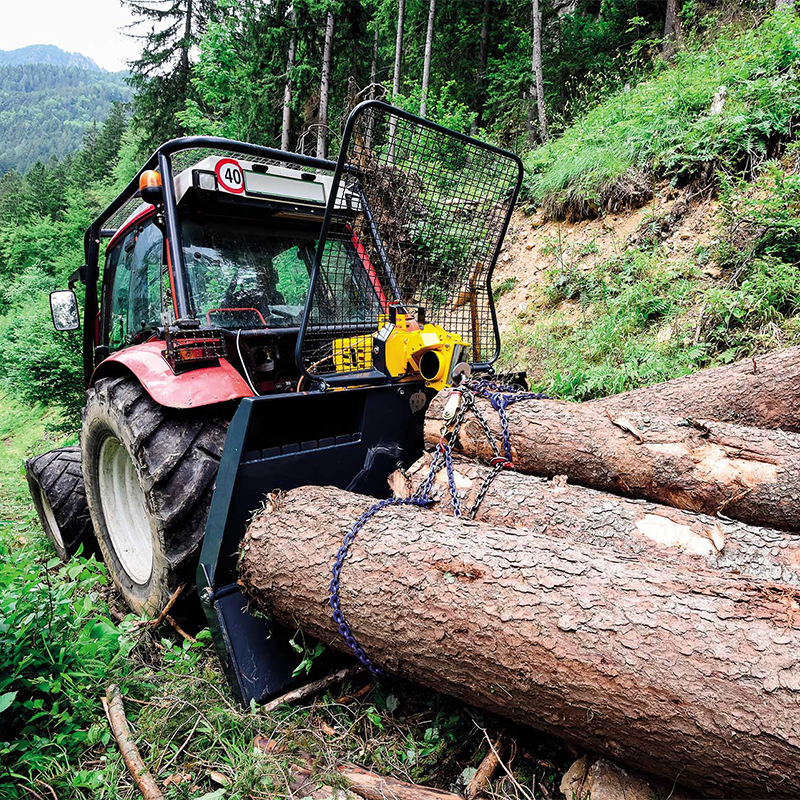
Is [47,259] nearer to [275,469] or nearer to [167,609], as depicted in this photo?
[167,609]

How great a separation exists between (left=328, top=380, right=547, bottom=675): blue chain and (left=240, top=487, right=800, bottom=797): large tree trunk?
0.13 ft

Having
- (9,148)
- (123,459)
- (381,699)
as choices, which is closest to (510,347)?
(123,459)

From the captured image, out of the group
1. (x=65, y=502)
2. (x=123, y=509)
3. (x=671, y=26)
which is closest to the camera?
(x=123, y=509)

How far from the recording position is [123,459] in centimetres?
329

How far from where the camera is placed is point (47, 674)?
2189 millimetres

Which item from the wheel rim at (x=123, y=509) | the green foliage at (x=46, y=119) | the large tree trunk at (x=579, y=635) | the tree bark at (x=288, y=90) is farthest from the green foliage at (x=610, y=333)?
the green foliage at (x=46, y=119)

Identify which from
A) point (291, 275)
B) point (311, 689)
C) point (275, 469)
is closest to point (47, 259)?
point (291, 275)

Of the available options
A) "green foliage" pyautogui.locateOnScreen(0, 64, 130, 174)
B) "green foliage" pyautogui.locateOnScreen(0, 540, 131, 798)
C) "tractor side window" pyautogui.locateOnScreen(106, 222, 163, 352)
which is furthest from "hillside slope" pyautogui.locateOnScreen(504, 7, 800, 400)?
"green foliage" pyautogui.locateOnScreen(0, 64, 130, 174)

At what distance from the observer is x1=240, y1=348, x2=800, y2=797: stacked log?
1368 millimetres

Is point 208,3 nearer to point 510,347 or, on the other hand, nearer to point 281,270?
point 510,347

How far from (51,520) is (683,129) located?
24.8 feet

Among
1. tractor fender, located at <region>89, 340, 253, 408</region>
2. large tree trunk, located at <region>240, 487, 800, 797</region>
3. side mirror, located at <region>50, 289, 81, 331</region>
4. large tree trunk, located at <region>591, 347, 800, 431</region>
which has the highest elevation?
side mirror, located at <region>50, 289, 81, 331</region>

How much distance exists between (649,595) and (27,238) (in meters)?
29.3

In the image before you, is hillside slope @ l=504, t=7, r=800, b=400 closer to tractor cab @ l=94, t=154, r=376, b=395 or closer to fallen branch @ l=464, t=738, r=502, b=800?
tractor cab @ l=94, t=154, r=376, b=395
